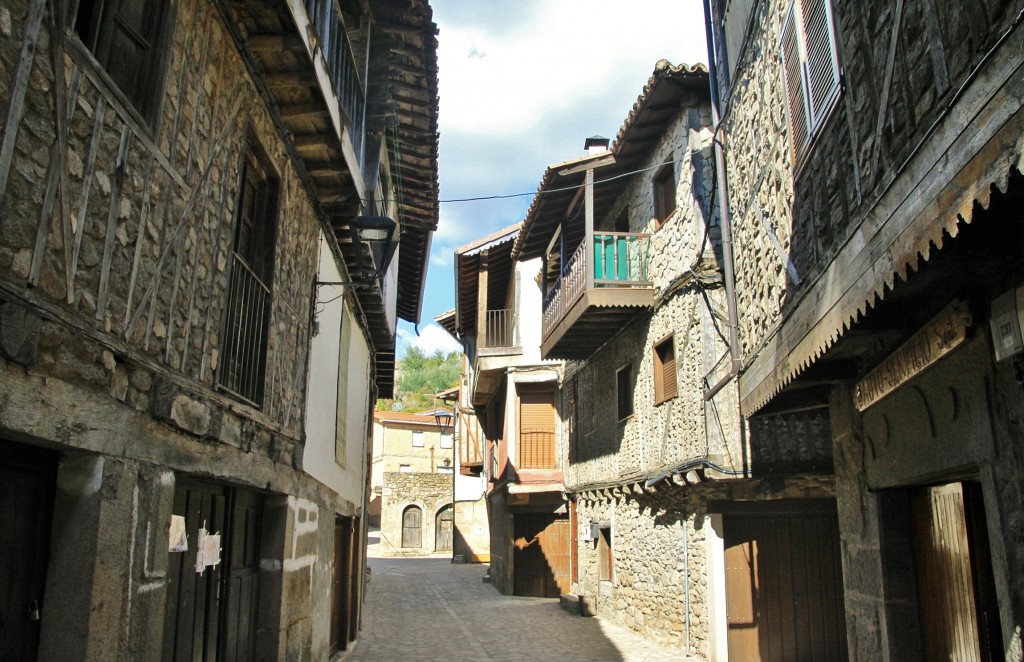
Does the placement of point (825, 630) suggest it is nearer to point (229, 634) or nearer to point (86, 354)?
point (229, 634)

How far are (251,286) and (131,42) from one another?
2.02 m

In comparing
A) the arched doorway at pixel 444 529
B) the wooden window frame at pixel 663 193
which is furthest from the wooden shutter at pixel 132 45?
the arched doorway at pixel 444 529

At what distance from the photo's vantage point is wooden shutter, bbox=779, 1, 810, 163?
5.75 meters

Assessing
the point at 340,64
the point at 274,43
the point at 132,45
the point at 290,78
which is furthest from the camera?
the point at 340,64

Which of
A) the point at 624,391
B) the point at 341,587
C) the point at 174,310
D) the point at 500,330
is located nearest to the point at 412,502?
the point at 500,330

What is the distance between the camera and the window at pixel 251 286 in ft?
16.0

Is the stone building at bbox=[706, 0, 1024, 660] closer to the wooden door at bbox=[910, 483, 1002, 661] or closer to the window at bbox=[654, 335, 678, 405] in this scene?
the wooden door at bbox=[910, 483, 1002, 661]

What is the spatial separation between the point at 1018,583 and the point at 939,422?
107 centimetres

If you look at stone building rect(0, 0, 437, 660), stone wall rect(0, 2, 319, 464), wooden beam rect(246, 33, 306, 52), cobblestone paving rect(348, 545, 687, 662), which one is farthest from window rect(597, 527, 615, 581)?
wooden beam rect(246, 33, 306, 52)

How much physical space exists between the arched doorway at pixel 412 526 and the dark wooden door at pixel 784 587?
1037 inches

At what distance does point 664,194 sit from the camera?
1240cm

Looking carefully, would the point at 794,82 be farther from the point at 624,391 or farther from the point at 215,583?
the point at 624,391

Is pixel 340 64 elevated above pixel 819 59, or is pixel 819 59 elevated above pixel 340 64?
pixel 340 64

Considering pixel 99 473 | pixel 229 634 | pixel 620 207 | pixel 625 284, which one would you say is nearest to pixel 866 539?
pixel 229 634
